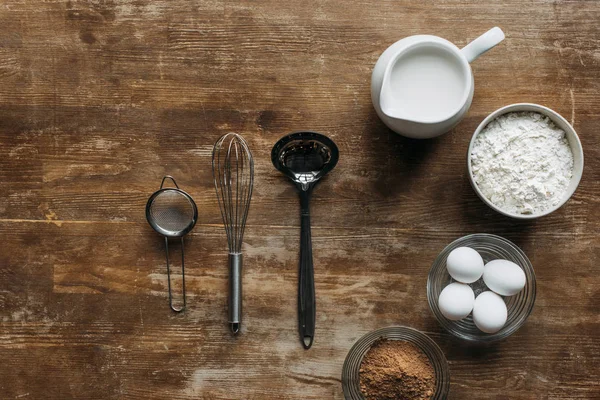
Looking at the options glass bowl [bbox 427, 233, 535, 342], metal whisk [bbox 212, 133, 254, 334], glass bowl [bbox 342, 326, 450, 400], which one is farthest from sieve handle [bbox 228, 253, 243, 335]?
glass bowl [bbox 427, 233, 535, 342]

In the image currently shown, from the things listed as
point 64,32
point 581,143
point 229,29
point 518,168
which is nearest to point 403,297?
point 518,168

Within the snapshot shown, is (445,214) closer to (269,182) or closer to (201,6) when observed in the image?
(269,182)

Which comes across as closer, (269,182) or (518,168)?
(518,168)

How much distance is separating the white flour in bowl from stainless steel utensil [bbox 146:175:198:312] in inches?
Answer: 20.6

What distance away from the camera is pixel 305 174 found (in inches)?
39.5

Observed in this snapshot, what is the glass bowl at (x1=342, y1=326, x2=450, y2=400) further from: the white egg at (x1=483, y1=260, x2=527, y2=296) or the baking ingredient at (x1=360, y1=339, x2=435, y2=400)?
the white egg at (x1=483, y1=260, x2=527, y2=296)

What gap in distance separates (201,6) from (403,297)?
672 mm

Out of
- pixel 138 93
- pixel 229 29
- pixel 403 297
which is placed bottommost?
pixel 403 297

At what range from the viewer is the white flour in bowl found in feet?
3.00

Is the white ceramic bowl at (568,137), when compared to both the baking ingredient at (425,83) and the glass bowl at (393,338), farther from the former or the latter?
the glass bowl at (393,338)

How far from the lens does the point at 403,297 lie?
3.35ft

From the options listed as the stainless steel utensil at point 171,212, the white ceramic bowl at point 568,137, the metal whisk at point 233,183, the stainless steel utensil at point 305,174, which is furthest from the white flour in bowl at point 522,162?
the stainless steel utensil at point 171,212

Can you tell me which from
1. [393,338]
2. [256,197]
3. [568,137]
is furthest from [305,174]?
[568,137]

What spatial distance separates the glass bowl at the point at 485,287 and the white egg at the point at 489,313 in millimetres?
46
